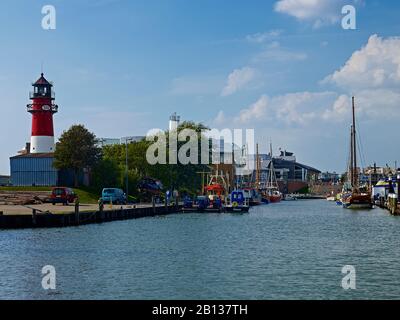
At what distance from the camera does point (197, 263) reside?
41031 mm

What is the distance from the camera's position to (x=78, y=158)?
3999 inches

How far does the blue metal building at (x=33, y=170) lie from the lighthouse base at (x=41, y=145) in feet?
21.6

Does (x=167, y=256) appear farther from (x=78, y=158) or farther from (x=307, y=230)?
(x=78, y=158)

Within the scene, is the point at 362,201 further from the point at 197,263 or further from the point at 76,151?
the point at 197,263

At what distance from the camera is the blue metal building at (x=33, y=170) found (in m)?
104

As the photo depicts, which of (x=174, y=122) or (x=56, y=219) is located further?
(x=174, y=122)

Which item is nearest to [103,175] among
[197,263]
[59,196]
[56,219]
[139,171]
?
[139,171]

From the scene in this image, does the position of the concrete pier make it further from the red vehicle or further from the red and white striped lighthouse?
the red and white striped lighthouse

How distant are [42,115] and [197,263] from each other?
7752cm

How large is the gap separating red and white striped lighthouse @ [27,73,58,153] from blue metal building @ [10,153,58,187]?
721 centimetres

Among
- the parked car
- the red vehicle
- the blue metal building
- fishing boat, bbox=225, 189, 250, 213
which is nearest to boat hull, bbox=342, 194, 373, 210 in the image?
fishing boat, bbox=225, 189, 250, 213

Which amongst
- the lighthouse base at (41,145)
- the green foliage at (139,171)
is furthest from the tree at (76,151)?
the lighthouse base at (41,145)

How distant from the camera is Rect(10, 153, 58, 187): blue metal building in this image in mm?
103812
